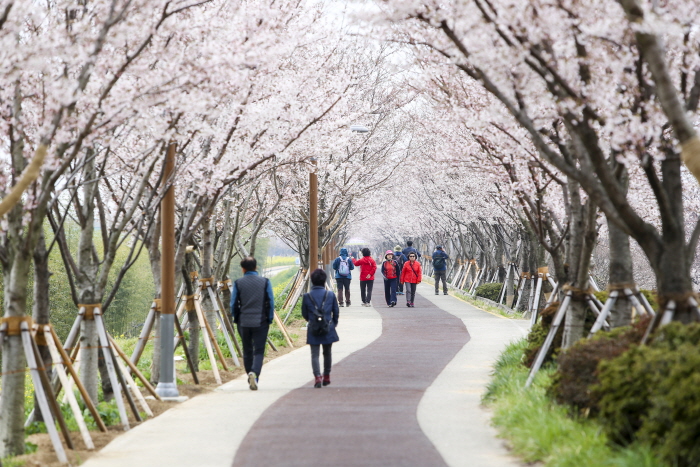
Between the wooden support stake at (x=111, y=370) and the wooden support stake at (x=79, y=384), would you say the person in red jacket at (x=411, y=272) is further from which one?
the wooden support stake at (x=79, y=384)

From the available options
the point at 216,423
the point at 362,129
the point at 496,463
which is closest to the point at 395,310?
the point at 362,129

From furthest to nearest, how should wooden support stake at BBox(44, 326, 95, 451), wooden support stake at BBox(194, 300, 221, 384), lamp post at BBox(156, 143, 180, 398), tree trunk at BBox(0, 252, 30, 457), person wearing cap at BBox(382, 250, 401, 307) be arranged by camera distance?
person wearing cap at BBox(382, 250, 401, 307)
wooden support stake at BBox(194, 300, 221, 384)
lamp post at BBox(156, 143, 180, 398)
wooden support stake at BBox(44, 326, 95, 451)
tree trunk at BBox(0, 252, 30, 457)

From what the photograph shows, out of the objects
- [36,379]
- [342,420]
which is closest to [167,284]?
[342,420]

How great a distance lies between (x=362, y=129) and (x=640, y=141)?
1226 cm

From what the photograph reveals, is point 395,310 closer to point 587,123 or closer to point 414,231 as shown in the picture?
point 587,123

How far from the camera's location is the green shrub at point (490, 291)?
3179cm

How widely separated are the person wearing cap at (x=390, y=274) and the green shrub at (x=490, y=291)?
4.74 m

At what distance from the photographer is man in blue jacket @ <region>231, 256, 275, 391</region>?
1089 centimetres

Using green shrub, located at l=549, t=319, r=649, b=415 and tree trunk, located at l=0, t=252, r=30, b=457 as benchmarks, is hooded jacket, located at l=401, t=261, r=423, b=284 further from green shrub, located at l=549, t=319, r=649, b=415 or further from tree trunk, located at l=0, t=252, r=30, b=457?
tree trunk, located at l=0, t=252, r=30, b=457

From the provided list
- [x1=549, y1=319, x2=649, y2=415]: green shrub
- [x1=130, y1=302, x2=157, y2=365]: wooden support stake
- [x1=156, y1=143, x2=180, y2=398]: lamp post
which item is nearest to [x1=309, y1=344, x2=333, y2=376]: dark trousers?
[x1=156, y1=143, x2=180, y2=398]: lamp post

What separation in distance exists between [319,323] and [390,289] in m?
17.0

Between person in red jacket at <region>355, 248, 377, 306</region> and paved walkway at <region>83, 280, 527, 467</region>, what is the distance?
1160 centimetres

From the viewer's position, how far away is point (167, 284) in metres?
10.2

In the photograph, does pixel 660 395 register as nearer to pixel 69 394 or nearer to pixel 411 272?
pixel 69 394
